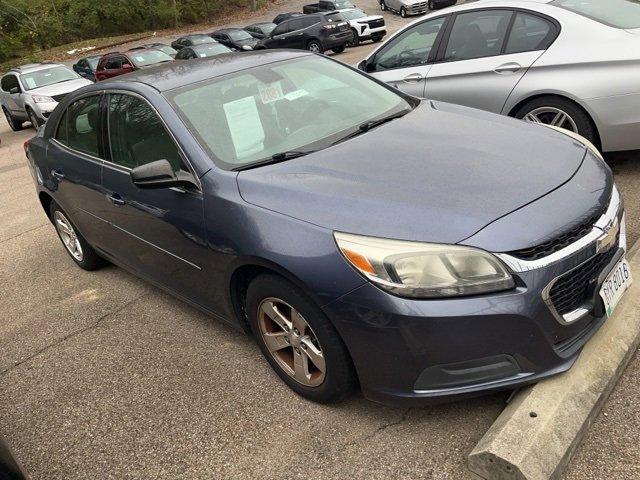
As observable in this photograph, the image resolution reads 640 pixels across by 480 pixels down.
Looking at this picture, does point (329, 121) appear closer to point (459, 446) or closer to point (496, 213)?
point (496, 213)

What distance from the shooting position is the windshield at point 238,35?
975 inches

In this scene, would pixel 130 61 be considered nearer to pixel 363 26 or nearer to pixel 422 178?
pixel 363 26

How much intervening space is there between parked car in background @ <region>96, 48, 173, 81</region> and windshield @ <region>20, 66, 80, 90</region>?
296 cm

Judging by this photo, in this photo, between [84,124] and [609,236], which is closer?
[609,236]

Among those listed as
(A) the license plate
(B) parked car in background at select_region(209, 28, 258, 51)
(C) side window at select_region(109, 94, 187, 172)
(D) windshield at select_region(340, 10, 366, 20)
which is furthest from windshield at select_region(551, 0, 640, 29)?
(B) parked car in background at select_region(209, 28, 258, 51)

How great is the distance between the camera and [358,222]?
7.39 ft

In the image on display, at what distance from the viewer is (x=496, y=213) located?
218 centimetres

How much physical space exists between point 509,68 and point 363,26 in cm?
1903

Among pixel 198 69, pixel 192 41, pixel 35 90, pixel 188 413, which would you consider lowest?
pixel 188 413

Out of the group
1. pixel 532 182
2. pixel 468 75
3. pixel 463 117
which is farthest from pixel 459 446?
pixel 468 75

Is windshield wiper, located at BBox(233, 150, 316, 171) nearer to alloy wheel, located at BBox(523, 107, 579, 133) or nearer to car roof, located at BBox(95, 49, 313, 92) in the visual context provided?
car roof, located at BBox(95, 49, 313, 92)

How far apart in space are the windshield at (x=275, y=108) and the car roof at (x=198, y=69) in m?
0.07

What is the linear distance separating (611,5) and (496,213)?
12.2 feet

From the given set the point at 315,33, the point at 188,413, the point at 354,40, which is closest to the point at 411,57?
the point at 188,413
